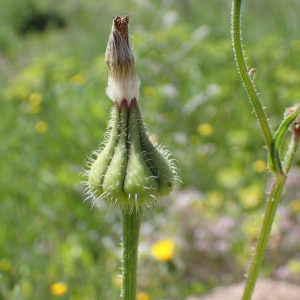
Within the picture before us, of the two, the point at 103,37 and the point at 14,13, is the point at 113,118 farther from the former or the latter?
the point at 14,13

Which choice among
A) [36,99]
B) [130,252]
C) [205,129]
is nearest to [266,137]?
[130,252]

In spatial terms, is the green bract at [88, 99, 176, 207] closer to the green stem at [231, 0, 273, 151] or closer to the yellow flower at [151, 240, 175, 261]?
the green stem at [231, 0, 273, 151]

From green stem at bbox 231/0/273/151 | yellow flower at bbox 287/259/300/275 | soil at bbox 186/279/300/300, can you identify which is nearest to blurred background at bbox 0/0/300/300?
yellow flower at bbox 287/259/300/275

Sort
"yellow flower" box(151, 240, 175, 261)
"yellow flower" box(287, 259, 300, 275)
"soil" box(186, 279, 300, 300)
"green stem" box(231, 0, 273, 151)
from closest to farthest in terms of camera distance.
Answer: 1. "green stem" box(231, 0, 273, 151)
2. "yellow flower" box(151, 240, 175, 261)
3. "soil" box(186, 279, 300, 300)
4. "yellow flower" box(287, 259, 300, 275)

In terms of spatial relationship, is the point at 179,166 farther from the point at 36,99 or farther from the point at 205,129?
the point at 36,99

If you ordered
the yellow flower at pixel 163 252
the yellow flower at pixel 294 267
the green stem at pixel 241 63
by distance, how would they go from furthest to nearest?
the yellow flower at pixel 294 267 < the yellow flower at pixel 163 252 < the green stem at pixel 241 63

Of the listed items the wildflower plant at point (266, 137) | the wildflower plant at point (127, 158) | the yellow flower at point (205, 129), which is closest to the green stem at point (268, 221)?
the wildflower plant at point (266, 137)

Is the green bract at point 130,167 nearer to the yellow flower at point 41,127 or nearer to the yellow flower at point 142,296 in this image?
the yellow flower at point 142,296
